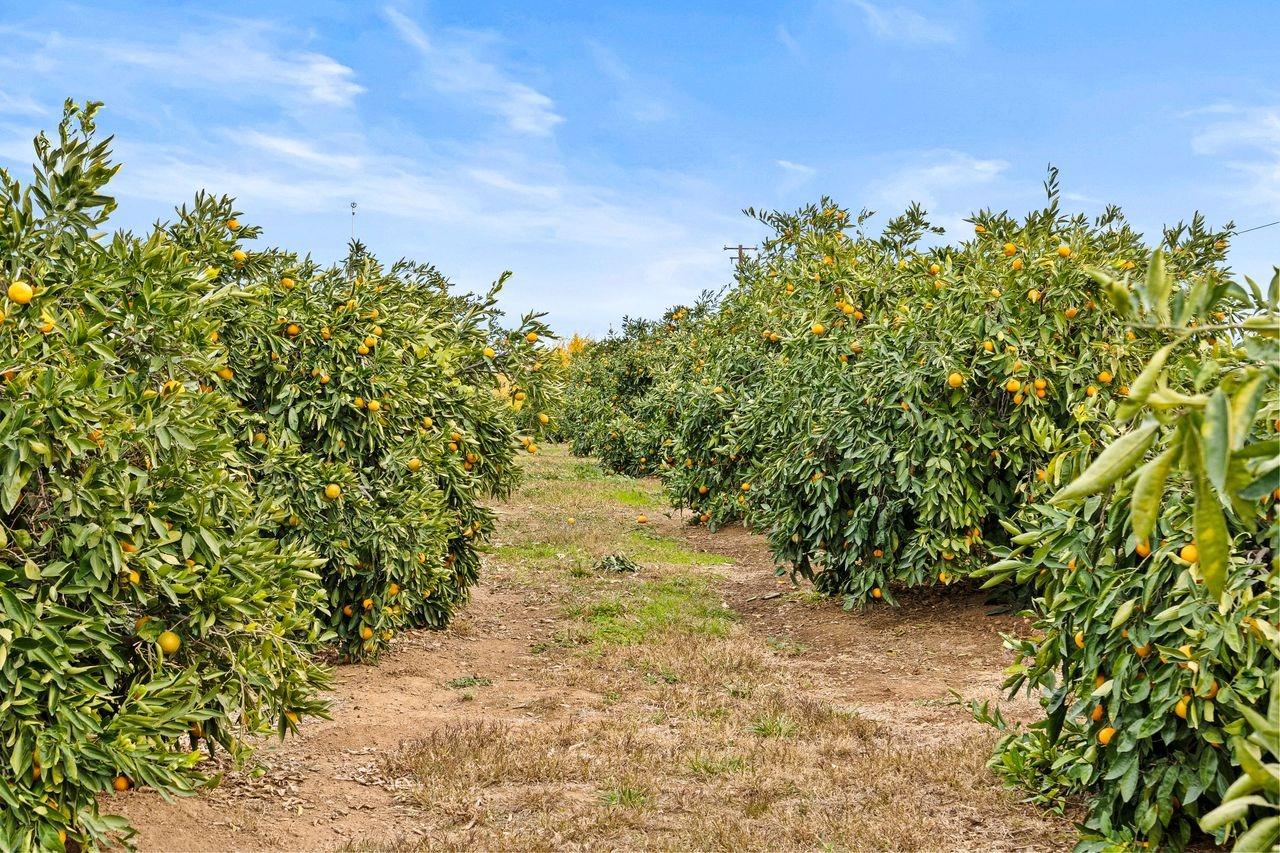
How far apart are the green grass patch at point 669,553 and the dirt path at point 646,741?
1.98 m

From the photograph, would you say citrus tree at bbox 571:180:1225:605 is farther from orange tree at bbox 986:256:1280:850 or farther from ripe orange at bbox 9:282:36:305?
ripe orange at bbox 9:282:36:305

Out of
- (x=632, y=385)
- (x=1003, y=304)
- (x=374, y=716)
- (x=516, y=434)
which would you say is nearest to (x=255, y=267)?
(x=516, y=434)

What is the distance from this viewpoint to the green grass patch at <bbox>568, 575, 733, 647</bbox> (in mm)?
7547

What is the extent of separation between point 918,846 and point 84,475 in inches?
132

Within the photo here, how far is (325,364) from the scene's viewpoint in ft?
20.2

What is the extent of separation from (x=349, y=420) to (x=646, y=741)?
2698mm

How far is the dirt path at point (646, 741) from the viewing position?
4.10 metres

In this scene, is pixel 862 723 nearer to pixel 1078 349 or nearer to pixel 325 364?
pixel 1078 349

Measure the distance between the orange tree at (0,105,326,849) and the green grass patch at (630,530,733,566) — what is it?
709 cm

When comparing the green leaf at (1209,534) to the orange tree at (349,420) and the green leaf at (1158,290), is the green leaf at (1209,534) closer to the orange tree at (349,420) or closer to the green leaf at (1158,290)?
the green leaf at (1158,290)

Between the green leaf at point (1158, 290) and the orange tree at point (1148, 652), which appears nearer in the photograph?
the green leaf at point (1158, 290)

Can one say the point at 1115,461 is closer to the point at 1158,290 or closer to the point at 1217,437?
the point at 1217,437

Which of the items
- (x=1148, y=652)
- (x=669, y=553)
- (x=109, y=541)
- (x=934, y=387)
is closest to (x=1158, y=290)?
(x=1148, y=652)

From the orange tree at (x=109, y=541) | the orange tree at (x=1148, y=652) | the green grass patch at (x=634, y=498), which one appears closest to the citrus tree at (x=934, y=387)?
the orange tree at (x=1148, y=652)
